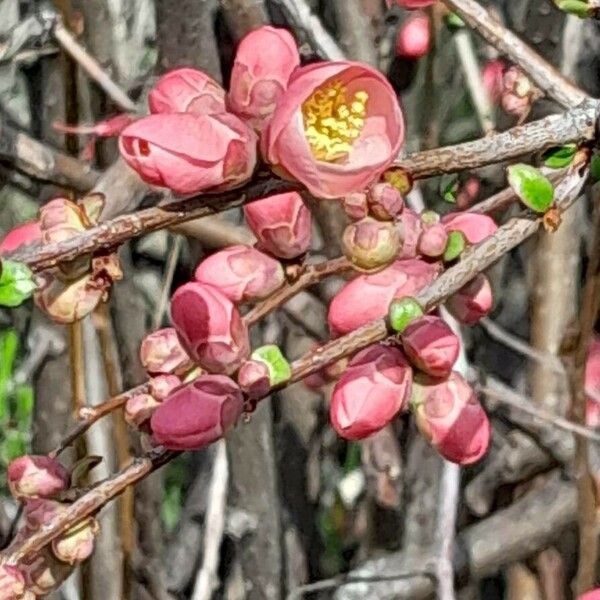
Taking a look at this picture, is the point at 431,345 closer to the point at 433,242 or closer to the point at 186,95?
the point at 433,242

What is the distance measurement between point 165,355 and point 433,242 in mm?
156

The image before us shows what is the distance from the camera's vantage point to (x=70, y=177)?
152 cm

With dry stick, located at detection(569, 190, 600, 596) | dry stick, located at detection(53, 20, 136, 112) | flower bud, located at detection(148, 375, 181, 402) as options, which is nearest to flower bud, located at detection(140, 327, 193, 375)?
flower bud, located at detection(148, 375, 181, 402)

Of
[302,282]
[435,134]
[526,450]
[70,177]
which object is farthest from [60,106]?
[302,282]

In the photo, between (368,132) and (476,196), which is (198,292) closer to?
(368,132)

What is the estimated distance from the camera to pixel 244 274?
74 centimetres

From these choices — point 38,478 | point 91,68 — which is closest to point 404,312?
point 38,478

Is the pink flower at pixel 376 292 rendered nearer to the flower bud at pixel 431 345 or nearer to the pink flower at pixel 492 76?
the flower bud at pixel 431 345

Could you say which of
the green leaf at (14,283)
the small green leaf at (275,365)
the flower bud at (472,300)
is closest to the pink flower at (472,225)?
the flower bud at (472,300)

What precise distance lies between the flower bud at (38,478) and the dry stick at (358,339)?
0.23 ft

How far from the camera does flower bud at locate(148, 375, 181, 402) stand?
0.75m

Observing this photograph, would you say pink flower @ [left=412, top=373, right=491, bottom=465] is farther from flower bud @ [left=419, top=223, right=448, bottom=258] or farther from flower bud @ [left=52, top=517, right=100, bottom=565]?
flower bud @ [left=52, top=517, right=100, bottom=565]

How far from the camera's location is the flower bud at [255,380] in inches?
27.9

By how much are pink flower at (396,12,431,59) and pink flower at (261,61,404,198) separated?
3.07 ft
